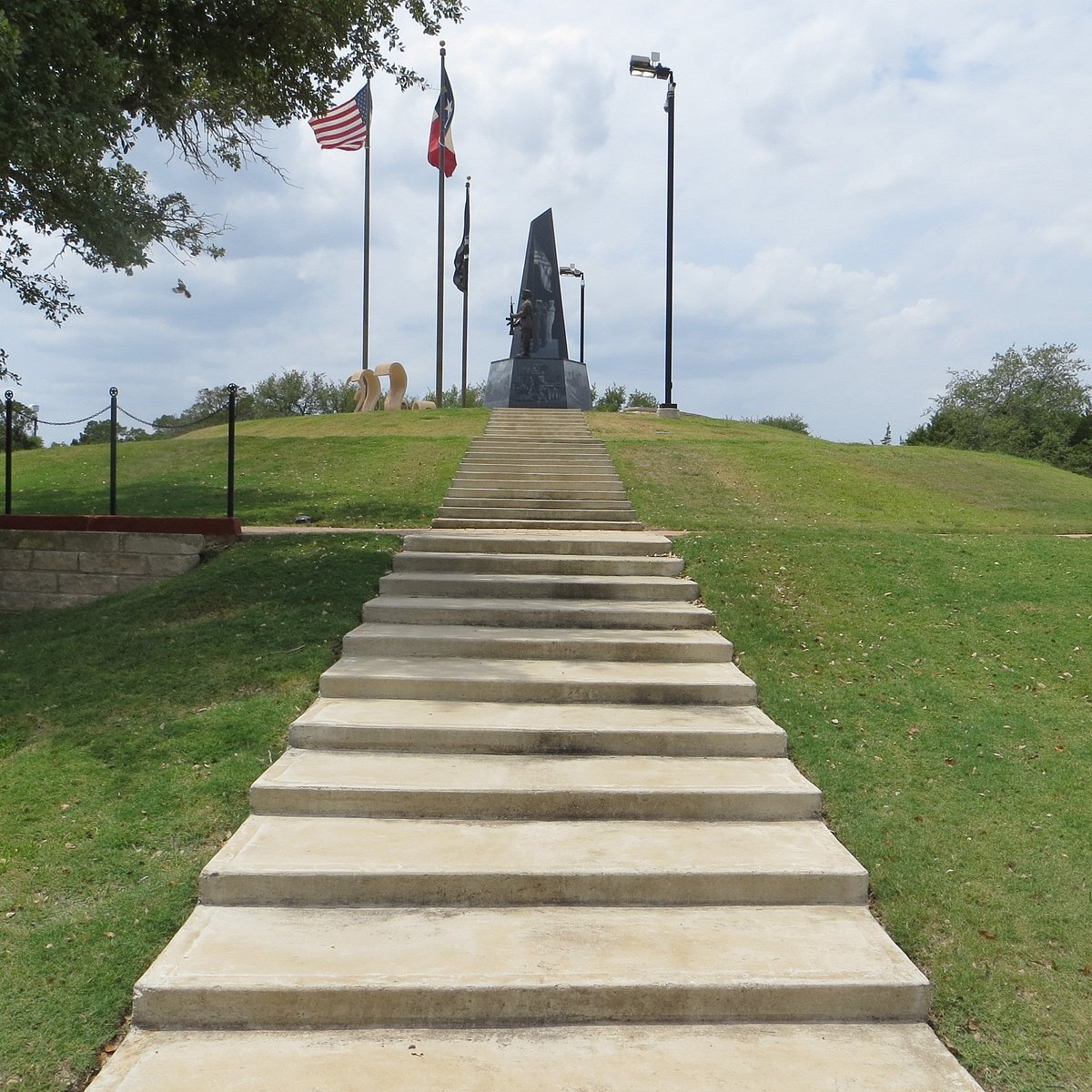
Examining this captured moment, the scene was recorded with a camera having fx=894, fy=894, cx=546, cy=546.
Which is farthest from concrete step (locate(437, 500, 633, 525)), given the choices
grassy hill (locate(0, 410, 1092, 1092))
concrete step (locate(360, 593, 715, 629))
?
concrete step (locate(360, 593, 715, 629))

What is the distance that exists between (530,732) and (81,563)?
586 centimetres

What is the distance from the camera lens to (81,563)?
Result: 8453 mm

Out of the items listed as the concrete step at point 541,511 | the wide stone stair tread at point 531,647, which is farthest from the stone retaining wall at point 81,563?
the wide stone stair tread at point 531,647

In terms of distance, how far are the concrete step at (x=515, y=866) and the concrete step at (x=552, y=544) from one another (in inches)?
167

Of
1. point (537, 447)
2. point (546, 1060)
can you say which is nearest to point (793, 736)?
point (546, 1060)

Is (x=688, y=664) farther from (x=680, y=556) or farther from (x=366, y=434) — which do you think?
(x=366, y=434)

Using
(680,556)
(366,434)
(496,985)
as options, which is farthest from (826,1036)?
(366,434)

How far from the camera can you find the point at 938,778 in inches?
176

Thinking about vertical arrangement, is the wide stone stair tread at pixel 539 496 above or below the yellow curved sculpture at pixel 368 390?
below

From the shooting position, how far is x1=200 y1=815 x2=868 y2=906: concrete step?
Answer: 3.48m

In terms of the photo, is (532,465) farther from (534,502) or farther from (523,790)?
(523,790)

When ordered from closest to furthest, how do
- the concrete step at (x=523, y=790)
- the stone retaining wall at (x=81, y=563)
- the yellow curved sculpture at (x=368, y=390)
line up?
the concrete step at (x=523, y=790), the stone retaining wall at (x=81, y=563), the yellow curved sculpture at (x=368, y=390)

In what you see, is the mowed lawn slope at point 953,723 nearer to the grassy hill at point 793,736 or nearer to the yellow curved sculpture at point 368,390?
the grassy hill at point 793,736

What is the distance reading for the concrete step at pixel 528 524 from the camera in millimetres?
9922
